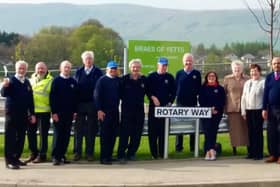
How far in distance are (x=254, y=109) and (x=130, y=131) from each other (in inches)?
96.9

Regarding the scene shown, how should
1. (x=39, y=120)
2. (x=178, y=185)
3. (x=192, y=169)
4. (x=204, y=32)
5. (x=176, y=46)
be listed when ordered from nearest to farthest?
(x=178, y=185)
(x=192, y=169)
(x=39, y=120)
(x=176, y=46)
(x=204, y=32)

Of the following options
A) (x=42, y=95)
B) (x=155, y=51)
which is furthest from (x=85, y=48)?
(x=42, y=95)

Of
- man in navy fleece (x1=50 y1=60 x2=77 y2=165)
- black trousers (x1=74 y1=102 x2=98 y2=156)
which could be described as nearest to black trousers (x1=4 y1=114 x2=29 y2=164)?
man in navy fleece (x1=50 y1=60 x2=77 y2=165)

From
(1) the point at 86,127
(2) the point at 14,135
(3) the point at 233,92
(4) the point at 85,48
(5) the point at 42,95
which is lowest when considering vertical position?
(2) the point at 14,135

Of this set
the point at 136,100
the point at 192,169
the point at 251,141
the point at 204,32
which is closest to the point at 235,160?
the point at 251,141

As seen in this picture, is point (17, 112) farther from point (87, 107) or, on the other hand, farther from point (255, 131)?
point (255, 131)

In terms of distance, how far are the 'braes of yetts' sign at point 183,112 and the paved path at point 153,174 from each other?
0.89 m

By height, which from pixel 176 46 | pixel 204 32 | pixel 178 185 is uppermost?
pixel 204 32

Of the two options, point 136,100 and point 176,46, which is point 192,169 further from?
point 176,46

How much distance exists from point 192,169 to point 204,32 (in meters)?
138

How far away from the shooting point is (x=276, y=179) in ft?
35.4

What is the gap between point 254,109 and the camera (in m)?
12.8

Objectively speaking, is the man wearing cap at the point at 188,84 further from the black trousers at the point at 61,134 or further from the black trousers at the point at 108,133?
the black trousers at the point at 61,134

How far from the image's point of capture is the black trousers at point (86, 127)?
41.5ft
